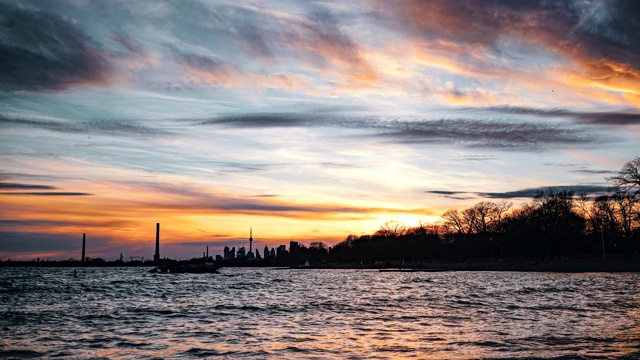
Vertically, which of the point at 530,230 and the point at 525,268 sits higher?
the point at 530,230

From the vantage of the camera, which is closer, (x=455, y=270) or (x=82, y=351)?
(x=82, y=351)

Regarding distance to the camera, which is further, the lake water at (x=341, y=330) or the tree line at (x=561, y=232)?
the tree line at (x=561, y=232)

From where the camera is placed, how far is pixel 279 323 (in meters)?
28.8

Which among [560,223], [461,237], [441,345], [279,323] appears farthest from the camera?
[461,237]

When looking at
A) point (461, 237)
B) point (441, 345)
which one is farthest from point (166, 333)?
point (461, 237)

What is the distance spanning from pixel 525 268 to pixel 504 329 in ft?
314

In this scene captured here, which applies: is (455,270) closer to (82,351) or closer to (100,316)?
(100,316)

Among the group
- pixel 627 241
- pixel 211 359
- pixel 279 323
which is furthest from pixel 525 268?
pixel 211 359

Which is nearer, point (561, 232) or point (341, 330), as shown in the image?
point (341, 330)

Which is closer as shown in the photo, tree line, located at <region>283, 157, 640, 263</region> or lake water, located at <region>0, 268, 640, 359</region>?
lake water, located at <region>0, 268, 640, 359</region>

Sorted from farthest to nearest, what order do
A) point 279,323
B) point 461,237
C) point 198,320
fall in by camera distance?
point 461,237
point 198,320
point 279,323

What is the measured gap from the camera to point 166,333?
82.0 feet

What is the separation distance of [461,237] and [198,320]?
162 m

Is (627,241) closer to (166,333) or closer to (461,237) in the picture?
(461,237)
